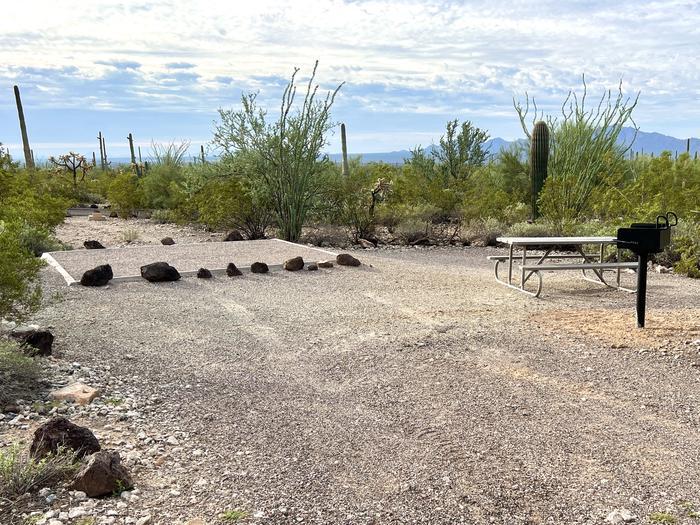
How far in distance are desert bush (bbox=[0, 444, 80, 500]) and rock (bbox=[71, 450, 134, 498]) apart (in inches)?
4.4

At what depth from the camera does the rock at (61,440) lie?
3482 mm

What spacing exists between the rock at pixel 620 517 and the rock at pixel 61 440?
97.2 inches

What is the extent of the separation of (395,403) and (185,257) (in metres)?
7.48

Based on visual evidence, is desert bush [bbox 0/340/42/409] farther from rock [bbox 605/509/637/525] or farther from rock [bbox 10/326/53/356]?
rock [bbox 605/509/637/525]

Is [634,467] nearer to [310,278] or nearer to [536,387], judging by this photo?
[536,387]

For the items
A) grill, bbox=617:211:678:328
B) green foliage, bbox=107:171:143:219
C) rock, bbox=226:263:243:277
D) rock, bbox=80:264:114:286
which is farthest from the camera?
green foliage, bbox=107:171:143:219

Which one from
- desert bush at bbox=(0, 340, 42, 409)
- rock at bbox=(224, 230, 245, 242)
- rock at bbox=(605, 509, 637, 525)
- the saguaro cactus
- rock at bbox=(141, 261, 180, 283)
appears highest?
the saguaro cactus

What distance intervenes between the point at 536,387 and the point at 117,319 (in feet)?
13.7

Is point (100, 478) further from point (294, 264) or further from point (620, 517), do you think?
point (294, 264)

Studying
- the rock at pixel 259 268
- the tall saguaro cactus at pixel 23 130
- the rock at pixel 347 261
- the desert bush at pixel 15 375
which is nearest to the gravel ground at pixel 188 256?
the rock at pixel 259 268

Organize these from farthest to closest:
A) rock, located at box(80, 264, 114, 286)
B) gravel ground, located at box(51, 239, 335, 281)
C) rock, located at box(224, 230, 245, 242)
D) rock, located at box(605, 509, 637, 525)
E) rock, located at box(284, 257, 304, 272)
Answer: rock, located at box(224, 230, 245, 242) → gravel ground, located at box(51, 239, 335, 281) → rock, located at box(284, 257, 304, 272) → rock, located at box(80, 264, 114, 286) → rock, located at box(605, 509, 637, 525)

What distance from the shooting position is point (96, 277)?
8.69 meters

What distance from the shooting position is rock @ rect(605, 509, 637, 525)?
305cm

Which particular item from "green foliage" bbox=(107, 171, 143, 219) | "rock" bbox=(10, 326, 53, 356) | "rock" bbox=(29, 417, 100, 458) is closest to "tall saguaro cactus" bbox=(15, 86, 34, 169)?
"green foliage" bbox=(107, 171, 143, 219)
